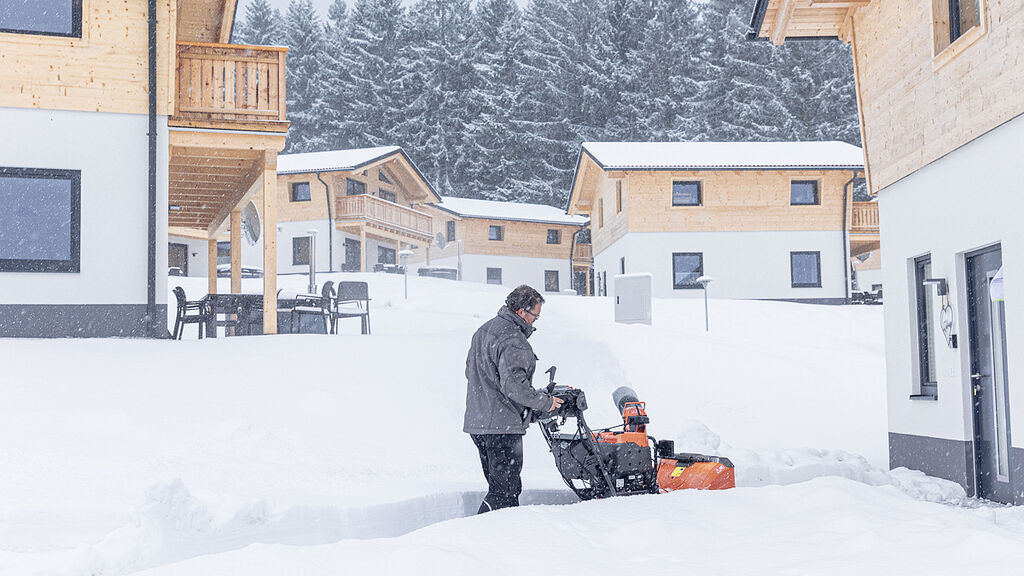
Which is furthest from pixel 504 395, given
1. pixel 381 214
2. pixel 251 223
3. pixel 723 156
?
pixel 381 214

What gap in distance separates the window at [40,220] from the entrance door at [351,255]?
24275mm

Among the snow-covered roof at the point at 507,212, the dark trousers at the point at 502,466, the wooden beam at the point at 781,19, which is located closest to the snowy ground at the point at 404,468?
the dark trousers at the point at 502,466

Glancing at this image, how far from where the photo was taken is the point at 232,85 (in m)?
13.2

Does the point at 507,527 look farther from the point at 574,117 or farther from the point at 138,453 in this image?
the point at 574,117

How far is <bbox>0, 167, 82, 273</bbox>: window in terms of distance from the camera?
11805mm

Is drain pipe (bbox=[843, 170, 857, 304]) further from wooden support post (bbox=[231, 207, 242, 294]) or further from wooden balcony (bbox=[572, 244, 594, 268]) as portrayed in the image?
wooden support post (bbox=[231, 207, 242, 294])

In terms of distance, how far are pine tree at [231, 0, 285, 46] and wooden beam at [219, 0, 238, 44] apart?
44.5 metres

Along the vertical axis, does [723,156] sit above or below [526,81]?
below

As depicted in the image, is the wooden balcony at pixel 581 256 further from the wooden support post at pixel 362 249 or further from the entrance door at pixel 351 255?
the wooden support post at pixel 362 249

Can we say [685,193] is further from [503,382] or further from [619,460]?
[503,382]

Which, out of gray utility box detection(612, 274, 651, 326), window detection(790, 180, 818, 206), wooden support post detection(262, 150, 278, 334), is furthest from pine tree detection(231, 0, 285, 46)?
wooden support post detection(262, 150, 278, 334)

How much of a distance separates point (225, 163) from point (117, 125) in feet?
8.43

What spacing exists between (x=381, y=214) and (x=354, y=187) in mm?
2142

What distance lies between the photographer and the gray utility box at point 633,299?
18.5 m
